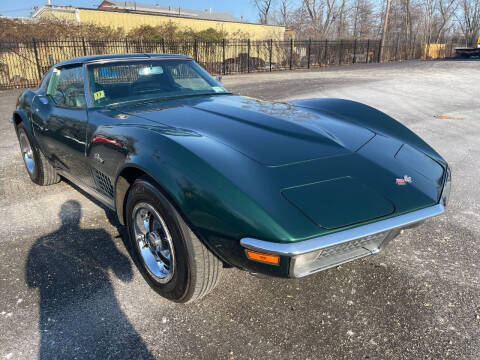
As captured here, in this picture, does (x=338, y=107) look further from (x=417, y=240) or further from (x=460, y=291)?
(x=460, y=291)

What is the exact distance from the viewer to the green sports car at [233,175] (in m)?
1.77

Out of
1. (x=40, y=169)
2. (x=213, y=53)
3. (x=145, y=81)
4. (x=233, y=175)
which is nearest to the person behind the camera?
(x=233, y=175)

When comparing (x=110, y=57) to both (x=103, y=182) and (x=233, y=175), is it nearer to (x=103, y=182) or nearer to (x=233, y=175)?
(x=103, y=182)

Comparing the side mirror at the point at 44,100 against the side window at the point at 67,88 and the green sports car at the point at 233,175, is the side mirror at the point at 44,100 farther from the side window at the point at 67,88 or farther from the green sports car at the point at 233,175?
the green sports car at the point at 233,175

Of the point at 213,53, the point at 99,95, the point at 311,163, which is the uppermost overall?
the point at 213,53

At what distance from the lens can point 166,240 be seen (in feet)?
7.34

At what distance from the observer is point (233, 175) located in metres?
1.89

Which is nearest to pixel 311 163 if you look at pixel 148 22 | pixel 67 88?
pixel 67 88

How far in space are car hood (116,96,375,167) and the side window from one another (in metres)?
0.72

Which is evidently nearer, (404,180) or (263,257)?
(263,257)

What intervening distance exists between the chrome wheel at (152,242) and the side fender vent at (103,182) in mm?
419

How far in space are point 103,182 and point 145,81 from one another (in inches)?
44.1

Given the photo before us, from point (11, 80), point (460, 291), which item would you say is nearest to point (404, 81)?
point (460, 291)

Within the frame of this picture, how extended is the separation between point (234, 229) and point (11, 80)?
17500 mm
